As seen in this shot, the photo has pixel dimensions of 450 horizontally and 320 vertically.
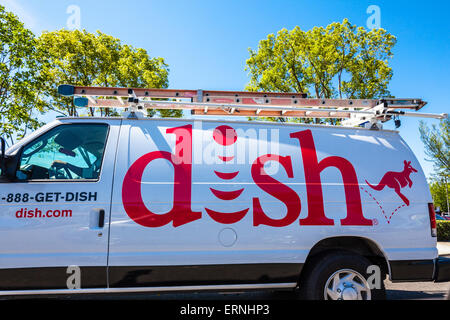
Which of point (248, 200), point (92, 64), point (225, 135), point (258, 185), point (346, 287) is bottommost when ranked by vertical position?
point (346, 287)

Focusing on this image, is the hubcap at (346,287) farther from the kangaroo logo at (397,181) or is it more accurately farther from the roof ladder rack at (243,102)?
the roof ladder rack at (243,102)

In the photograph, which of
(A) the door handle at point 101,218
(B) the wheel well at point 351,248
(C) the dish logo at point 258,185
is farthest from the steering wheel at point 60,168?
(B) the wheel well at point 351,248

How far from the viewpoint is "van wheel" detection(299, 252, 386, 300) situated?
2986mm

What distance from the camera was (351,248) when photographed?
10.6 ft

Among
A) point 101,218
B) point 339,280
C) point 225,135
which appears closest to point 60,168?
point 101,218

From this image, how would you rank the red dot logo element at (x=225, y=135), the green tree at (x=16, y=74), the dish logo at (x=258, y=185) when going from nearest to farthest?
the dish logo at (x=258, y=185), the red dot logo element at (x=225, y=135), the green tree at (x=16, y=74)

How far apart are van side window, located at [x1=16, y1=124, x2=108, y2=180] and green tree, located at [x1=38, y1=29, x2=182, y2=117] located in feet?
33.3

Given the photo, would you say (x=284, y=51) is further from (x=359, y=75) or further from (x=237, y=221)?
(x=237, y=221)

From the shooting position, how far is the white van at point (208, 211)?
276 centimetres

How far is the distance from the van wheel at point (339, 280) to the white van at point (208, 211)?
1 centimetres

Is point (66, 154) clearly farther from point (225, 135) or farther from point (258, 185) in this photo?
point (258, 185)

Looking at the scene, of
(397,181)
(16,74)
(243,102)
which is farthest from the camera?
(16,74)

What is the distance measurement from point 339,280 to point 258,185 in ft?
4.51

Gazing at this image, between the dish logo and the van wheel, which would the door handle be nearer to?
the dish logo
